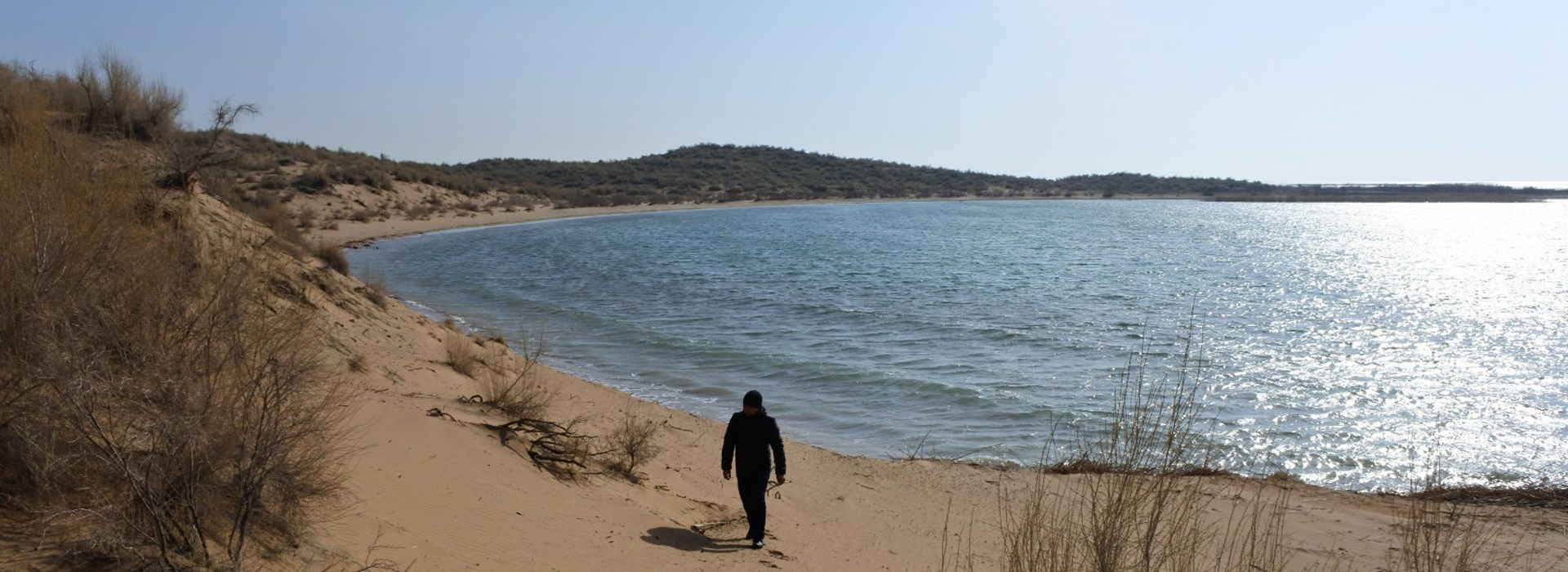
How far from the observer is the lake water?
11891 millimetres

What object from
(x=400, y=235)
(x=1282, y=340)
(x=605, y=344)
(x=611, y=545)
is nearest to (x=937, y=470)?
(x=611, y=545)

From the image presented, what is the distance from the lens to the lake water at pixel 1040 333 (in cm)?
1189

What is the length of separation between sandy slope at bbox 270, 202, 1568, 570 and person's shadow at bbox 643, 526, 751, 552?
18mm

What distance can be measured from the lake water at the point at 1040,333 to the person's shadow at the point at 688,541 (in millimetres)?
3126

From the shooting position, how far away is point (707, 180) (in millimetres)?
108562

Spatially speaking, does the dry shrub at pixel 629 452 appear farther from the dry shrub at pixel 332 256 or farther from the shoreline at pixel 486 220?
the shoreline at pixel 486 220

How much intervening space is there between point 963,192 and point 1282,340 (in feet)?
340

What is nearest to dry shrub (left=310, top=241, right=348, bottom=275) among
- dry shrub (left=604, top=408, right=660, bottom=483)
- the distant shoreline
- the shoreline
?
the distant shoreline

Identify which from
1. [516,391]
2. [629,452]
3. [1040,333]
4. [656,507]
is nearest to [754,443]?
[656,507]

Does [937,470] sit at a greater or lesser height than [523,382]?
lesser

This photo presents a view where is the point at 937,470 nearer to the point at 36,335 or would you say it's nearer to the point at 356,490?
the point at 356,490

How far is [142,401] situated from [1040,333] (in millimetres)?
16838

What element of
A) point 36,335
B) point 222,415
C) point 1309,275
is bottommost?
point 1309,275

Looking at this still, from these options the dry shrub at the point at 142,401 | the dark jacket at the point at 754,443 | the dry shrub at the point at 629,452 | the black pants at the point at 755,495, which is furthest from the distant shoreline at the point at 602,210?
the dry shrub at the point at 142,401
